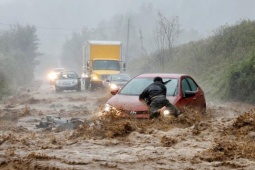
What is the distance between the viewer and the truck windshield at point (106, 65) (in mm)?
34438

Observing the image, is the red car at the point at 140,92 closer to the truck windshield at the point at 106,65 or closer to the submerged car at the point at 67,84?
the truck windshield at the point at 106,65

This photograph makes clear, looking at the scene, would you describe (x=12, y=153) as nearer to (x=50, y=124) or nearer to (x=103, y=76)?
(x=50, y=124)

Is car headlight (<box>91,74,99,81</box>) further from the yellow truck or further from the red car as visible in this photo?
the red car

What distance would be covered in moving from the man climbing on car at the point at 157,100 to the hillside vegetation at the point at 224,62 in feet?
39.8

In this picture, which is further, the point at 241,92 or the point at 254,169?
the point at 241,92

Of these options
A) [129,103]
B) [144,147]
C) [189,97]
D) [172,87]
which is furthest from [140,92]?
[144,147]

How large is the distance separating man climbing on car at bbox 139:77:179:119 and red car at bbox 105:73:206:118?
17 centimetres

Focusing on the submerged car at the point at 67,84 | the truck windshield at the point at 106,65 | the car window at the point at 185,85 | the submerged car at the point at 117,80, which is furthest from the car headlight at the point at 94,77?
the car window at the point at 185,85

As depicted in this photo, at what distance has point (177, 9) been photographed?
6403 inches

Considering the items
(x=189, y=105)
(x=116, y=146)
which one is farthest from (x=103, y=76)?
(x=116, y=146)

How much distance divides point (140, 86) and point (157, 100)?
176cm

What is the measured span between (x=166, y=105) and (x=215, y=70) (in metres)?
24.0

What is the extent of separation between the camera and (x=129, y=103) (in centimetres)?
1090

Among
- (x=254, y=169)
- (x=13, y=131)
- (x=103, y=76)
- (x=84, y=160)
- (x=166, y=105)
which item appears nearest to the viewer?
(x=254, y=169)
